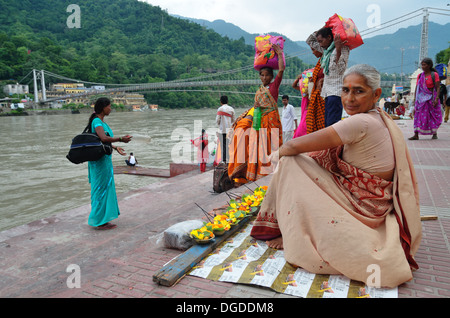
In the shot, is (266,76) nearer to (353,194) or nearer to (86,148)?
(86,148)

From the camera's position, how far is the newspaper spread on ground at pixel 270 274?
5.81 feet

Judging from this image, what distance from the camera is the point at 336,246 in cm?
184

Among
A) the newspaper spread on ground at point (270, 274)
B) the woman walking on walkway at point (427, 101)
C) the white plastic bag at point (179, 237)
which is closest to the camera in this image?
the newspaper spread on ground at point (270, 274)

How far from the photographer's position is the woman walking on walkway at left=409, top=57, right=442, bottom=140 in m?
6.92

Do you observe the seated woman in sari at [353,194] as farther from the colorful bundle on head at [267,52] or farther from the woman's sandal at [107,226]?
the colorful bundle on head at [267,52]

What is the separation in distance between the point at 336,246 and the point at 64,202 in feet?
22.2

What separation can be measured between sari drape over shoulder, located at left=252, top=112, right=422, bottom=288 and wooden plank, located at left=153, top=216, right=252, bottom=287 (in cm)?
57

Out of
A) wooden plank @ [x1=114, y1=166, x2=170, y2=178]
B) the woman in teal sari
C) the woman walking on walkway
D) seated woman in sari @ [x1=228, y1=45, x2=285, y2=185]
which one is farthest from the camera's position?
wooden plank @ [x1=114, y1=166, x2=170, y2=178]

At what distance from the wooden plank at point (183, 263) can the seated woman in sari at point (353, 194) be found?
574mm

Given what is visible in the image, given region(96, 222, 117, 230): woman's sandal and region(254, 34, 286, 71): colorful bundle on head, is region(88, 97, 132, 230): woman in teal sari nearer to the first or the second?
region(96, 222, 117, 230): woman's sandal

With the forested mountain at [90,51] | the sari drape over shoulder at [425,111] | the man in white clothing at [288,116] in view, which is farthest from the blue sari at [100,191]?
the forested mountain at [90,51]

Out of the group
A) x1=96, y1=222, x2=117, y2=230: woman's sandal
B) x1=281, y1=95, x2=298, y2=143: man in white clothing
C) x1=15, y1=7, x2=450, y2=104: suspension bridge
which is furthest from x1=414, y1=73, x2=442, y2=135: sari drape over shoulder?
x1=15, y1=7, x2=450, y2=104: suspension bridge
